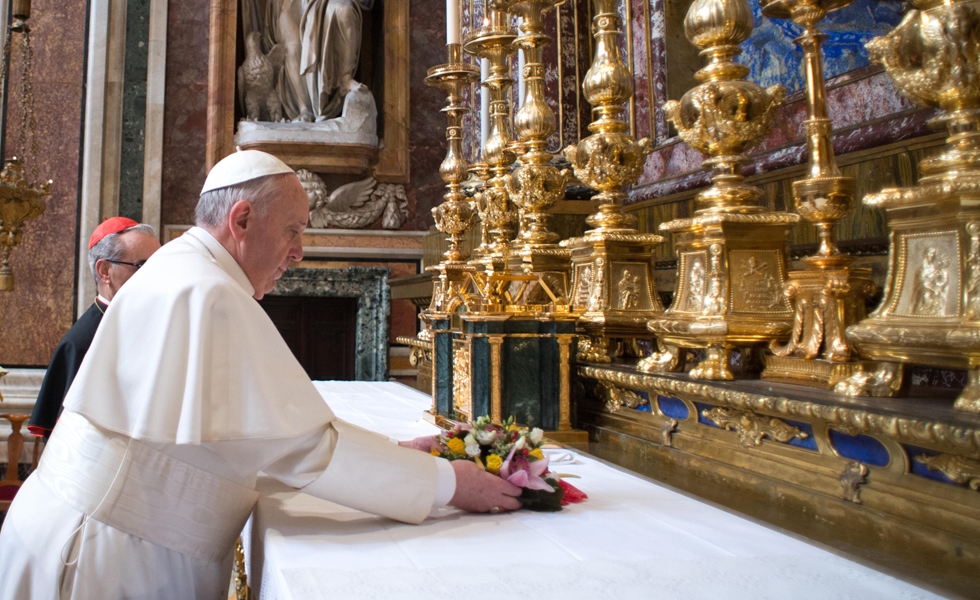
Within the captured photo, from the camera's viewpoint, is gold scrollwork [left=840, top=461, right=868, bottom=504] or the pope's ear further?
the pope's ear

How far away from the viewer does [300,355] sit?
8992mm

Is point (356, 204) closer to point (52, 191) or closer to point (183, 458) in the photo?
point (52, 191)

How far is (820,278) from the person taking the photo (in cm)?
176

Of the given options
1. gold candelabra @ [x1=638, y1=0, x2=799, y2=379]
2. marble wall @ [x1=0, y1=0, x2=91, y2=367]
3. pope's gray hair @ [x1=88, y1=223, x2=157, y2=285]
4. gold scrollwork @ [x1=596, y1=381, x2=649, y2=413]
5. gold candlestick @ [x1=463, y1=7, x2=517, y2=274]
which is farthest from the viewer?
marble wall @ [x1=0, y1=0, x2=91, y2=367]

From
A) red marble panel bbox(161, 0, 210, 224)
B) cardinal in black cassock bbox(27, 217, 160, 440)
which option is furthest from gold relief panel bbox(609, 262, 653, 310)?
red marble panel bbox(161, 0, 210, 224)

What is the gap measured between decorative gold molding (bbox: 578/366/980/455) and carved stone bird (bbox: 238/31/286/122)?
7.15m

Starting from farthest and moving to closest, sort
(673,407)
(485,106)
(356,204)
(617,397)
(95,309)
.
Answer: (356,204) → (485,106) → (95,309) → (617,397) → (673,407)

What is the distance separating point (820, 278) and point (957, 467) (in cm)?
59

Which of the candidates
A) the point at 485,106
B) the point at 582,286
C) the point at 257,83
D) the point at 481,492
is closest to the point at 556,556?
the point at 481,492

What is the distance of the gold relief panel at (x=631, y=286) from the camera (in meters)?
2.58

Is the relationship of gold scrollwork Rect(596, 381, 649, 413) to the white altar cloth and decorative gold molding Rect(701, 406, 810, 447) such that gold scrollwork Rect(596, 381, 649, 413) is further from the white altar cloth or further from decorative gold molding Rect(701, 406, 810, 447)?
the white altar cloth

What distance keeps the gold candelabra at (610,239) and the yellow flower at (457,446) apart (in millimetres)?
925

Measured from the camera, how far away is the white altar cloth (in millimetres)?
1117

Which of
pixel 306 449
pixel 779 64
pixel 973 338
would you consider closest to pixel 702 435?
pixel 973 338
